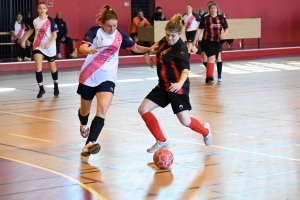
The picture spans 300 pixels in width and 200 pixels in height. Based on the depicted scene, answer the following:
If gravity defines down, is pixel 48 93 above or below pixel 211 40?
below

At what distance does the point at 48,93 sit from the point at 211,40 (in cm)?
408

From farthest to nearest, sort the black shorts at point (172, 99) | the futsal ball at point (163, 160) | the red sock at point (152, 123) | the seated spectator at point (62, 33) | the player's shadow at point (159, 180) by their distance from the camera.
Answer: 1. the seated spectator at point (62, 33)
2. the red sock at point (152, 123)
3. the black shorts at point (172, 99)
4. the futsal ball at point (163, 160)
5. the player's shadow at point (159, 180)

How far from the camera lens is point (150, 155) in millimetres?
7680

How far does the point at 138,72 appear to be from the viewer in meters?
19.8

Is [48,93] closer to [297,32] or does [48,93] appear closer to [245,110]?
[245,110]

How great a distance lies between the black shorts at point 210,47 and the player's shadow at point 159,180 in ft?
29.4

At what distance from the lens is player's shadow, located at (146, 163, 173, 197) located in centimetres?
602

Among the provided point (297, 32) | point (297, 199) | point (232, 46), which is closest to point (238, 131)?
point (297, 199)

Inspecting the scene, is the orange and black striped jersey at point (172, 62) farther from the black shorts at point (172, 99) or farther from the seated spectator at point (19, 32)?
the seated spectator at point (19, 32)

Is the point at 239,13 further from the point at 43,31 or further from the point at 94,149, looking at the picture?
the point at 94,149

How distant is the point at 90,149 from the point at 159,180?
1.16 m

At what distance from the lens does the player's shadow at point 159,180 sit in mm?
6023

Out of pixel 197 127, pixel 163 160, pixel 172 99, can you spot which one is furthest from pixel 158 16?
pixel 163 160

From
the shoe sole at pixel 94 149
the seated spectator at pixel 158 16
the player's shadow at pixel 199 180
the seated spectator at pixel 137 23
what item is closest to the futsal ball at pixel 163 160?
the player's shadow at pixel 199 180
